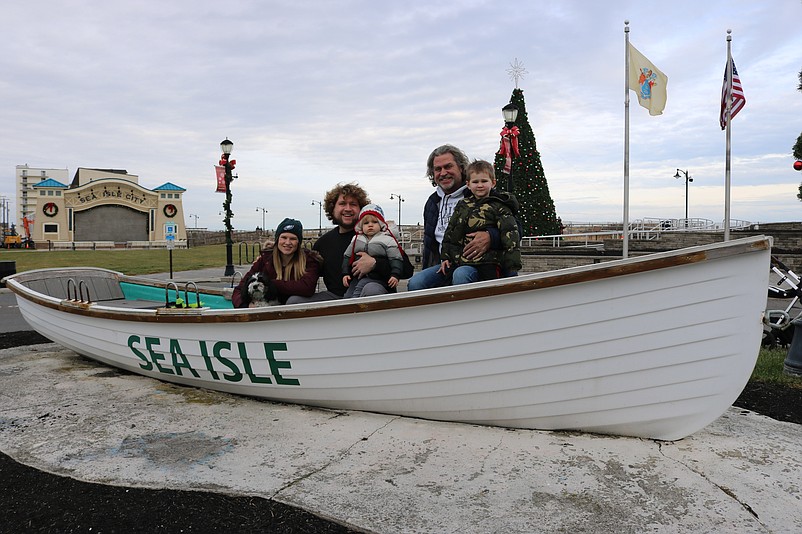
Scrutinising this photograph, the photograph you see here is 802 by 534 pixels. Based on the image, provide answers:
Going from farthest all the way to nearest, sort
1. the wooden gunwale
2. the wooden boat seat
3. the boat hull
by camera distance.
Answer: the wooden boat seat, the boat hull, the wooden gunwale

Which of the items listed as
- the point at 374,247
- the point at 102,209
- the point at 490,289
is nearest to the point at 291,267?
the point at 374,247

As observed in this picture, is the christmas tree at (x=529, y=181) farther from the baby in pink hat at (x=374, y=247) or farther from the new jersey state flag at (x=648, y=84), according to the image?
the baby in pink hat at (x=374, y=247)

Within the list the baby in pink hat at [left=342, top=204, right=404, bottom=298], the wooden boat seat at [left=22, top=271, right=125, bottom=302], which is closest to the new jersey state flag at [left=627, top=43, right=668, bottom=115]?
the baby in pink hat at [left=342, top=204, right=404, bottom=298]

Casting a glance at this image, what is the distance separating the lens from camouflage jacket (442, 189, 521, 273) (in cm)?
370

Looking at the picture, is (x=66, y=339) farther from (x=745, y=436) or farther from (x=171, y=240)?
(x=171, y=240)

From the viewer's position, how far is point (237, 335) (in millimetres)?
4145

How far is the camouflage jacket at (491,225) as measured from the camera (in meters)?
3.70

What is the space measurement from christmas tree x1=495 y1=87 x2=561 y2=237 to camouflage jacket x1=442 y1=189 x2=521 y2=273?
17.6 meters

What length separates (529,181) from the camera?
22.7 metres

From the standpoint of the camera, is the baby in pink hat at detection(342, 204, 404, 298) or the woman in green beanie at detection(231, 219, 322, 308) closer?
the baby in pink hat at detection(342, 204, 404, 298)

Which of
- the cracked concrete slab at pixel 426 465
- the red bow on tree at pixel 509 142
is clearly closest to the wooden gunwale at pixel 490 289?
the cracked concrete slab at pixel 426 465

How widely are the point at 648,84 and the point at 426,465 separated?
10.6 meters

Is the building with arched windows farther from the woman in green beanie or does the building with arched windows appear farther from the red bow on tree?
the woman in green beanie

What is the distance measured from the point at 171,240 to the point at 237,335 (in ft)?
41.5
